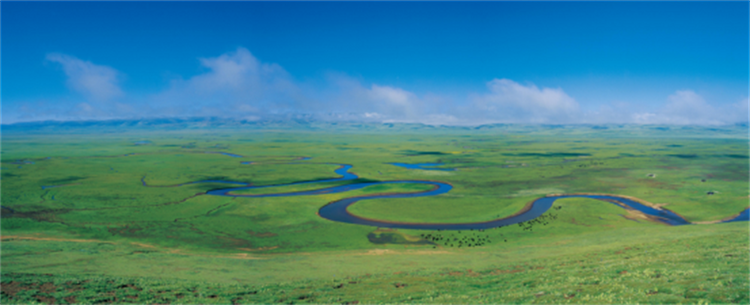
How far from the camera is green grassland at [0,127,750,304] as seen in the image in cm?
2252

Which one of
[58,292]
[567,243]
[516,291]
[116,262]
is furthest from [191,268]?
[567,243]

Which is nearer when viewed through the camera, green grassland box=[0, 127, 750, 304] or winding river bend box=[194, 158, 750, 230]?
green grassland box=[0, 127, 750, 304]

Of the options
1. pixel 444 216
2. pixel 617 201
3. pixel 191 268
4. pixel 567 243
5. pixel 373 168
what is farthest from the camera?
pixel 373 168

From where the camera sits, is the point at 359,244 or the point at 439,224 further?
the point at 439,224

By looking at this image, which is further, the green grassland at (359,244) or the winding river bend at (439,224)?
the winding river bend at (439,224)

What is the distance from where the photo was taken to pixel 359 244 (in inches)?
1905

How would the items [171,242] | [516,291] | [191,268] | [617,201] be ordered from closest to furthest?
[516,291] < [191,268] < [171,242] < [617,201]

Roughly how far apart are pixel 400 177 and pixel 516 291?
8696 cm

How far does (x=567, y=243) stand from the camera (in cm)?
4322

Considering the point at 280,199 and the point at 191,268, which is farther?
the point at 280,199

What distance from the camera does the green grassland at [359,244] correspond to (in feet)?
73.9

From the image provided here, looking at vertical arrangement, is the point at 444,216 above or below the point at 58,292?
below

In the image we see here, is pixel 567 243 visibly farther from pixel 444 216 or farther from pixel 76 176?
pixel 76 176

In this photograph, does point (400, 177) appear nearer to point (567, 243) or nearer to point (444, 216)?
point (444, 216)
